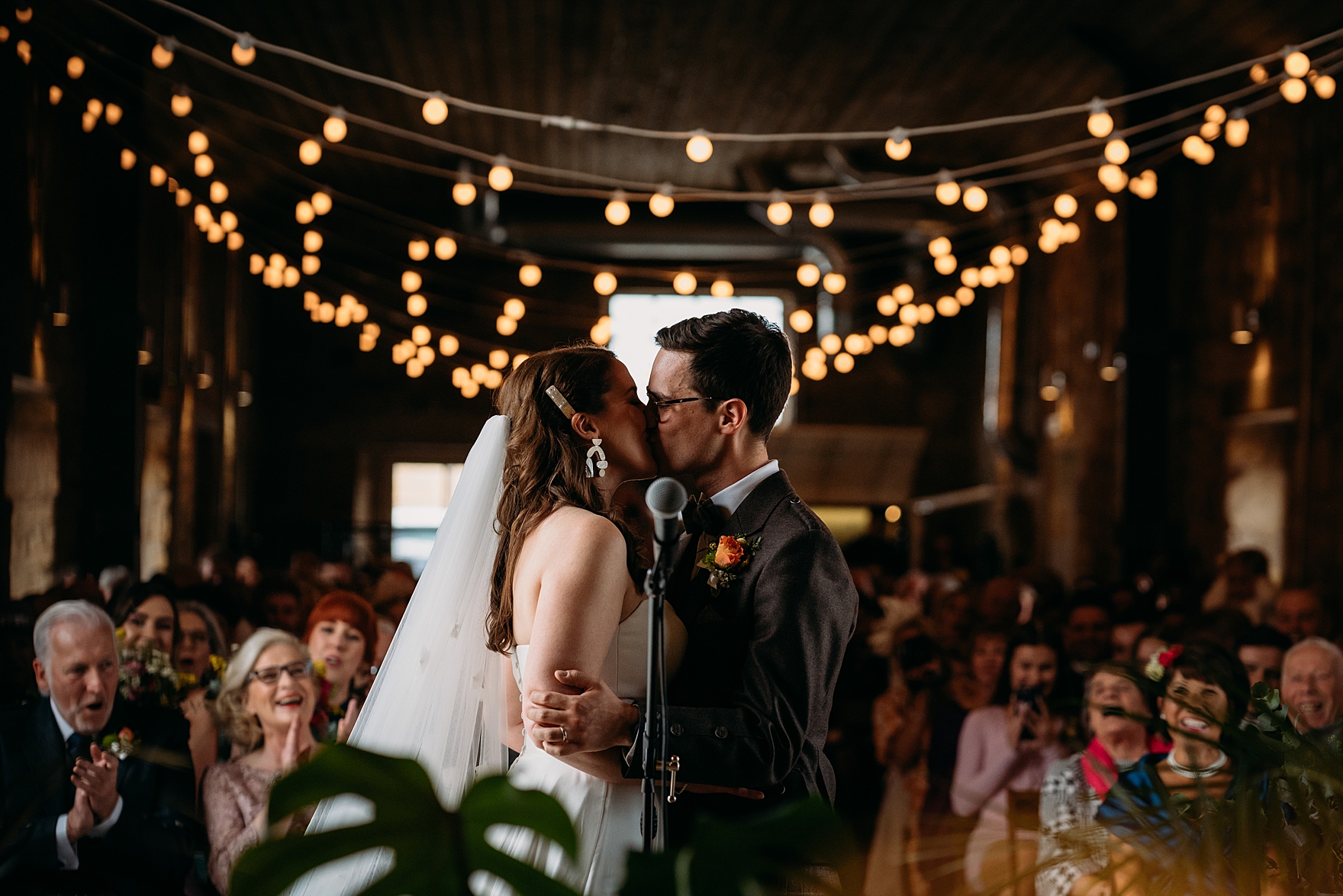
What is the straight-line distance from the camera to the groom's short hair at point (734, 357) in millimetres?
2176

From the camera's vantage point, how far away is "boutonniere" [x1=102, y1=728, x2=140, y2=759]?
11.2 feet

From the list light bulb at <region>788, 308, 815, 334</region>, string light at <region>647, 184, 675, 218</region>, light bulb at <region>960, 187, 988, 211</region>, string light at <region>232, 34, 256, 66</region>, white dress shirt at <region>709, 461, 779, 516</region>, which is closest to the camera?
white dress shirt at <region>709, 461, 779, 516</region>

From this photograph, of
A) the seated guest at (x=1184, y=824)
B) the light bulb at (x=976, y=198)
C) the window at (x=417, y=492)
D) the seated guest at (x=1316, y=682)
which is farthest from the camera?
the window at (x=417, y=492)

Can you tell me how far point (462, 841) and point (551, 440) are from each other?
136 cm

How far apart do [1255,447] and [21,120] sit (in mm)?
8365

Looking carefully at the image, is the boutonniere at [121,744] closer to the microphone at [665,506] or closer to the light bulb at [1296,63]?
the microphone at [665,506]

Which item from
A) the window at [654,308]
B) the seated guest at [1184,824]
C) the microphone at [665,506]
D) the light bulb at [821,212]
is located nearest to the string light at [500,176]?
the light bulb at [821,212]

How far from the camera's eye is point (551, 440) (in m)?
2.16

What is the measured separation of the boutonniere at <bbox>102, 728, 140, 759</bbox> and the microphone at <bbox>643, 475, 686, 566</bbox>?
224 centimetres

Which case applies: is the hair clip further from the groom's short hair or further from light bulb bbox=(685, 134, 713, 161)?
light bulb bbox=(685, 134, 713, 161)

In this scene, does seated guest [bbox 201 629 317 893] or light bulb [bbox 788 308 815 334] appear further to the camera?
light bulb [bbox 788 308 815 334]

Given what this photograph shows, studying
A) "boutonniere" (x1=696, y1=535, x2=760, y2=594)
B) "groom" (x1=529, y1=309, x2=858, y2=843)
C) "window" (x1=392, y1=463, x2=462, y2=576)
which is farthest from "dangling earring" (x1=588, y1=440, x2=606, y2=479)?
"window" (x1=392, y1=463, x2=462, y2=576)

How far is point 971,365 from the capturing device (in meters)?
17.4

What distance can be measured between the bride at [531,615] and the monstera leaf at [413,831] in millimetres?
1018
